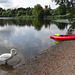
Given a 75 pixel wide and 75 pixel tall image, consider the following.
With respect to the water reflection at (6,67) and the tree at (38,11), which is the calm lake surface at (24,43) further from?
the tree at (38,11)

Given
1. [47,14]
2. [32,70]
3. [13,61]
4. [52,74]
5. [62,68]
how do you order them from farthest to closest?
[47,14], [13,61], [32,70], [62,68], [52,74]

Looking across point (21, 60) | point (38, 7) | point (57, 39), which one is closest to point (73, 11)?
point (57, 39)

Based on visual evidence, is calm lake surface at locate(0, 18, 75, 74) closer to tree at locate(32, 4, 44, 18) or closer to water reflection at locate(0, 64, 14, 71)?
water reflection at locate(0, 64, 14, 71)

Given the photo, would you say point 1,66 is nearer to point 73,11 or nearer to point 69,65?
point 69,65

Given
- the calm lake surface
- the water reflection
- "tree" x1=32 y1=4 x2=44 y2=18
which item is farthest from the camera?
"tree" x1=32 y1=4 x2=44 y2=18

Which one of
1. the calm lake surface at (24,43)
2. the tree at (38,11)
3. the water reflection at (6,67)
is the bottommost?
the water reflection at (6,67)

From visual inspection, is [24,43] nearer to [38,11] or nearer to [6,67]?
[6,67]

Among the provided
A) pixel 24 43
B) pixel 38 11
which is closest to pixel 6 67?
pixel 24 43

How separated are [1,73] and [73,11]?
37.1 meters

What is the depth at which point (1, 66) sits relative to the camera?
773cm

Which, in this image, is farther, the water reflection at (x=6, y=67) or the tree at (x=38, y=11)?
the tree at (x=38, y=11)

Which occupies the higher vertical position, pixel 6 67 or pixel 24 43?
pixel 24 43

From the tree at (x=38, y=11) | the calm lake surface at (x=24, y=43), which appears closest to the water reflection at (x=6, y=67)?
the calm lake surface at (x=24, y=43)

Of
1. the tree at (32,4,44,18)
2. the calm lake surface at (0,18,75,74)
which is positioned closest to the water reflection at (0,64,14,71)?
the calm lake surface at (0,18,75,74)
